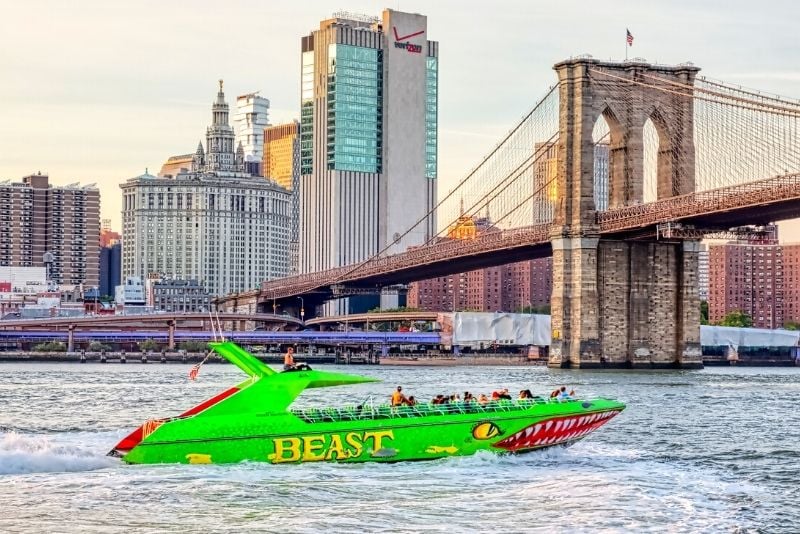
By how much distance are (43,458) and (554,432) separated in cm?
1049

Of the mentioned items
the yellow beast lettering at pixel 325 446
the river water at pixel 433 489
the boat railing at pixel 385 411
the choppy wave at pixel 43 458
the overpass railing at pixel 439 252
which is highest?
the overpass railing at pixel 439 252

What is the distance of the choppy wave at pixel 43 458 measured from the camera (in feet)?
96.7

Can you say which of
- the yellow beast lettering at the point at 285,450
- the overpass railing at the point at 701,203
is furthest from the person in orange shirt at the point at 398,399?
the overpass railing at the point at 701,203

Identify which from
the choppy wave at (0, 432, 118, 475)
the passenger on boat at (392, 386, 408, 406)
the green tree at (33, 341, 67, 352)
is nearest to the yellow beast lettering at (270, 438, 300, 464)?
the passenger on boat at (392, 386, 408, 406)

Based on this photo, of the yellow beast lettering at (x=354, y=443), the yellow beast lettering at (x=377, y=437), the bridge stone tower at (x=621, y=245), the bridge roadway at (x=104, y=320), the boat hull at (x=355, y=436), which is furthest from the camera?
the bridge roadway at (x=104, y=320)

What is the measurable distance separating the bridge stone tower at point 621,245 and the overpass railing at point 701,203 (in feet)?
6.47

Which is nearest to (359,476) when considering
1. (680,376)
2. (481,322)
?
(680,376)

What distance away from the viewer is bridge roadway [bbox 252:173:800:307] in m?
73.2

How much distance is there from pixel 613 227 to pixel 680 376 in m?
10.7

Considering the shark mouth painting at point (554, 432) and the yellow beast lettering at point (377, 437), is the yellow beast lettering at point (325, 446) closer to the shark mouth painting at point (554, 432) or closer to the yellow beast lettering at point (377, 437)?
the yellow beast lettering at point (377, 437)

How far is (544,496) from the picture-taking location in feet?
89.7

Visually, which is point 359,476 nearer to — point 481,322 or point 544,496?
point 544,496

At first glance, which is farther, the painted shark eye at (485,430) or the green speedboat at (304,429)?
the painted shark eye at (485,430)

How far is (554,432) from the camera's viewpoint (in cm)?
3222
